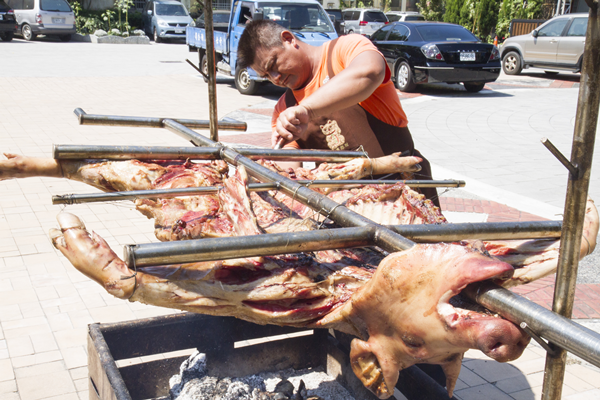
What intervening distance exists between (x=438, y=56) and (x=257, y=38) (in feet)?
39.6

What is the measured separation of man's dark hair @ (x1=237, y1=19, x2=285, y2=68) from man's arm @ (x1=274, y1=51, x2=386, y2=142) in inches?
20.6

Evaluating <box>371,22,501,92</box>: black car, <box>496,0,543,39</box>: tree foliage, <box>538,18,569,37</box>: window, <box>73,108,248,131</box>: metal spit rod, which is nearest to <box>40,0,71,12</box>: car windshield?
<box>371,22,501,92</box>: black car

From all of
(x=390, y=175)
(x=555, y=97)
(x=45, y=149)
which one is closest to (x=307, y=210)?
(x=390, y=175)

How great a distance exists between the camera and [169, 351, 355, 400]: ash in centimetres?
273

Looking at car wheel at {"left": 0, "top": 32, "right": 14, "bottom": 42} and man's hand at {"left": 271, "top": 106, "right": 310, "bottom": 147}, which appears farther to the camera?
car wheel at {"left": 0, "top": 32, "right": 14, "bottom": 42}

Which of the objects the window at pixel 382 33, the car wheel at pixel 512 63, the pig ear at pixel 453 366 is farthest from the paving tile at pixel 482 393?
the car wheel at pixel 512 63

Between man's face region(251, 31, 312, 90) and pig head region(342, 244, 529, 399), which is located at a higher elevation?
man's face region(251, 31, 312, 90)

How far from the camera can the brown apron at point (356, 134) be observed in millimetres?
3100

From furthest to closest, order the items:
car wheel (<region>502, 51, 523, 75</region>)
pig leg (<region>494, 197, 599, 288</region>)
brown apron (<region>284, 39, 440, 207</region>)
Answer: car wheel (<region>502, 51, 523, 75</region>) < brown apron (<region>284, 39, 440, 207</region>) < pig leg (<region>494, 197, 599, 288</region>)

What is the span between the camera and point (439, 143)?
9.20 metres

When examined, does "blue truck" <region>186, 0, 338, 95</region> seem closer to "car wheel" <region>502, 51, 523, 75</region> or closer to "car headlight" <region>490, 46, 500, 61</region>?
"car headlight" <region>490, 46, 500, 61</region>

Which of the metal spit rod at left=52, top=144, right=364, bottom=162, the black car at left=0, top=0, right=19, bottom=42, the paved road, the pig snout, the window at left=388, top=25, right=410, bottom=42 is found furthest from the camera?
the black car at left=0, top=0, right=19, bottom=42

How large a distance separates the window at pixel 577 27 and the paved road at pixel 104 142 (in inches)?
61.1

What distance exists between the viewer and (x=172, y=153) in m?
2.66
